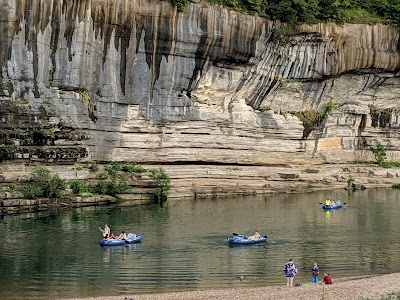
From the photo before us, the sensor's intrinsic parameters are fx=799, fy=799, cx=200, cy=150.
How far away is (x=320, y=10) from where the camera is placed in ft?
185

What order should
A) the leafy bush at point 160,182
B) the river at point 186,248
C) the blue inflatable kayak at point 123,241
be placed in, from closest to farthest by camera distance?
the river at point 186,248 < the blue inflatable kayak at point 123,241 < the leafy bush at point 160,182

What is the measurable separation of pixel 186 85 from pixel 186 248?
2125 cm

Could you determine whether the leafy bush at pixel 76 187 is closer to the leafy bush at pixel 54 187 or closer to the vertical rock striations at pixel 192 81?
the leafy bush at pixel 54 187

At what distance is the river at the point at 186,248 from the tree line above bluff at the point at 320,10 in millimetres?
14288

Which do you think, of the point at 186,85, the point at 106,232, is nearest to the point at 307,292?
the point at 106,232

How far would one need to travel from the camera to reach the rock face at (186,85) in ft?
147

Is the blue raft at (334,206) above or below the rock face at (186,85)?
below

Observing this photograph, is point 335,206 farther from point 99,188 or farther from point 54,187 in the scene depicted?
point 54,187

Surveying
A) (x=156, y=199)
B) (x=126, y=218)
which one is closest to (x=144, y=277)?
(x=126, y=218)

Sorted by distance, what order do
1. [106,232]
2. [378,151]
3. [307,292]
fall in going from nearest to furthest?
[307,292], [106,232], [378,151]

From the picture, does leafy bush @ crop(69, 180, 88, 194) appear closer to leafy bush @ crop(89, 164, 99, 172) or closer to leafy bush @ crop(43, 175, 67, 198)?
leafy bush @ crop(43, 175, 67, 198)

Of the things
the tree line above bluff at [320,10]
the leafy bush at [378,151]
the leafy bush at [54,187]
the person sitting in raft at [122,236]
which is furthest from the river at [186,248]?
the leafy bush at [378,151]

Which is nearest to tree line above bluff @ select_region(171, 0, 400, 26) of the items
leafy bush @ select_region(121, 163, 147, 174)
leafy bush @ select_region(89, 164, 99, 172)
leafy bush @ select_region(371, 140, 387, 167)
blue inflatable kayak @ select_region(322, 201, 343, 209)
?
leafy bush @ select_region(371, 140, 387, 167)

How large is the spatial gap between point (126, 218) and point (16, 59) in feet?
38.4
